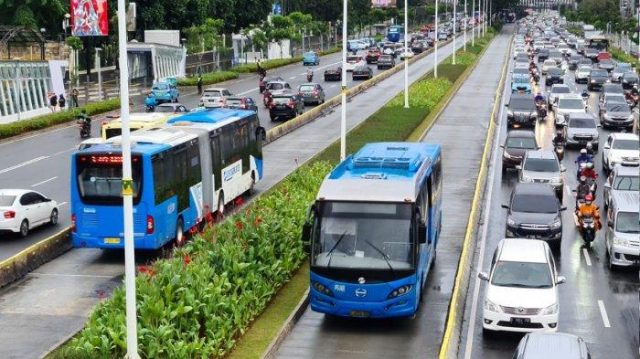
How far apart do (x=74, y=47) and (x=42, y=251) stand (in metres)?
50.7

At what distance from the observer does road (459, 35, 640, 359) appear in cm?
1998

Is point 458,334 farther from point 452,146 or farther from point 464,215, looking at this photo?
point 452,146

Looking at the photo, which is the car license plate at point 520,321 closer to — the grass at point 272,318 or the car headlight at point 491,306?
the car headlight at point 491,306

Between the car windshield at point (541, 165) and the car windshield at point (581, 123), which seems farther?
the car windshield at point (581, 123)

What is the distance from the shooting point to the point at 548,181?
3431 centimetres

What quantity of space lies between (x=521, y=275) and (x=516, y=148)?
19927 mm

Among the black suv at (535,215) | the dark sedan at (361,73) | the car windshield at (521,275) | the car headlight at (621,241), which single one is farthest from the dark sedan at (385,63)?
the car windshield at (521,275)

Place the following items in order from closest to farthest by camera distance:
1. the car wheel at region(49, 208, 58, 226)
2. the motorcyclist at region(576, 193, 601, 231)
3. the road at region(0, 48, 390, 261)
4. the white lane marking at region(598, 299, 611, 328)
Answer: the white lane marking at region(598, 299, 611, 328)
the motorcyclist at region(576, 193, 601, 231)
the road at region(0, 48, 390, 261)
the car wheel at region(49, 208, 58, 226)

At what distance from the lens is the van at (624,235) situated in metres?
25.2

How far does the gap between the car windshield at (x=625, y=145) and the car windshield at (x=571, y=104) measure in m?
13.6

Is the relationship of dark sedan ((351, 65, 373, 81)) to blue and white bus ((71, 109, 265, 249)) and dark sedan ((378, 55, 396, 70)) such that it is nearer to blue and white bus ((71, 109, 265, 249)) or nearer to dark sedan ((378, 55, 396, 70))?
dark sedan ((378, 55, 396, 70))

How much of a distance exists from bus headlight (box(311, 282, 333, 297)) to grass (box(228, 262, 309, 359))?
40.5 inches

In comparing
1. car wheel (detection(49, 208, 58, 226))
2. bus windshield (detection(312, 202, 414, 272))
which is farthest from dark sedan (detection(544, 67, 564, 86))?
bus windshield (detection(312, 202, 414, 272))

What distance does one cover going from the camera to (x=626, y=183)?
31750 mm
